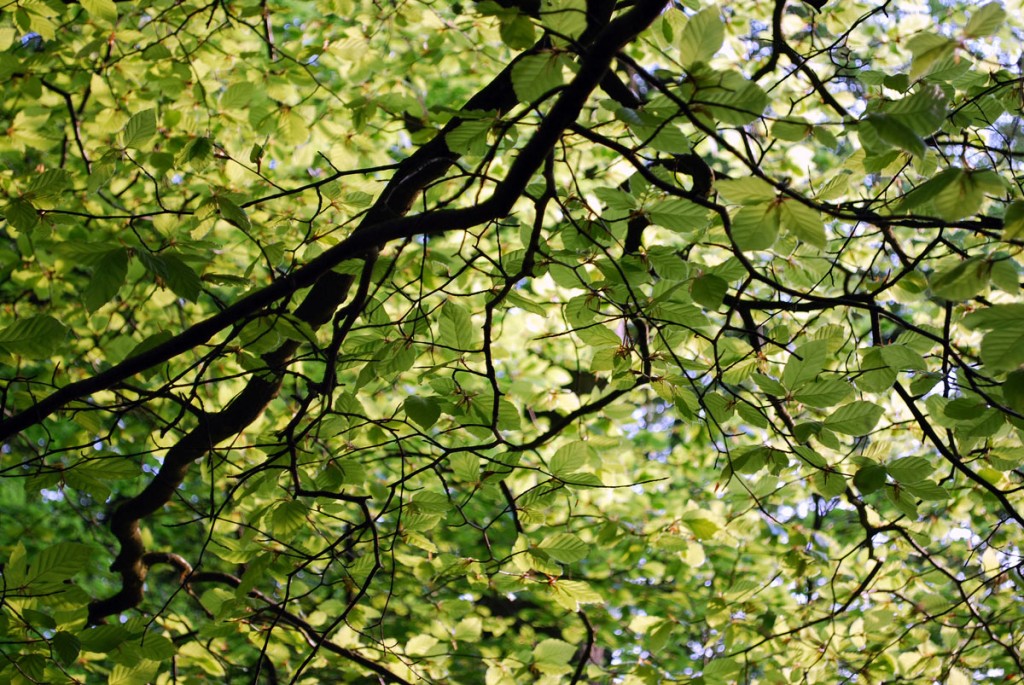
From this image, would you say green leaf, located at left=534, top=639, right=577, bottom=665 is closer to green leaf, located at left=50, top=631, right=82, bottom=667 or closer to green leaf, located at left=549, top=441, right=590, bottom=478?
green leaf, located at left=549, top=441, right=590, bottom=478

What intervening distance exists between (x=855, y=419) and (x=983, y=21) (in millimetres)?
831

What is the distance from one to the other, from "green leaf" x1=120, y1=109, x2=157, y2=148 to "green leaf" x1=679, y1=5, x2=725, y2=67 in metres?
1.39

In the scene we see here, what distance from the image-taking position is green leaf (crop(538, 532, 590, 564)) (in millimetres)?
2115

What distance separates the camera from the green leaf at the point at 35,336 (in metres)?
1.65

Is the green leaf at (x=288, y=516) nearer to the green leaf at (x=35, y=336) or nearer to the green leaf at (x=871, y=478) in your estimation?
the green leaf at (x=35, y=336)

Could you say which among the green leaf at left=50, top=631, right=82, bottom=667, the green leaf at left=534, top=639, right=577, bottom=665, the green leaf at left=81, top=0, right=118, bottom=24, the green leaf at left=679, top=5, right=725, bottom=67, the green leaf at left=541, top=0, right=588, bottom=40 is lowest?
the green leaf at left=50, top=631, right=82, bottom=667

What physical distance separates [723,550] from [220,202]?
15.1 ft

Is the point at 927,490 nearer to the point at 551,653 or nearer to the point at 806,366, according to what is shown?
the point at 806,366

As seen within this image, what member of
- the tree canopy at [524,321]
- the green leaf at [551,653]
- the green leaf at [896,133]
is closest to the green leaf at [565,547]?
the tree canopy at [524,321]

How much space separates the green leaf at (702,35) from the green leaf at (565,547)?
4.13ft

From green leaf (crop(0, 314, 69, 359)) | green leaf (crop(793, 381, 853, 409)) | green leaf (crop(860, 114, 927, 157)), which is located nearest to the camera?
green leaf (crop(860, 114, 927, 157))

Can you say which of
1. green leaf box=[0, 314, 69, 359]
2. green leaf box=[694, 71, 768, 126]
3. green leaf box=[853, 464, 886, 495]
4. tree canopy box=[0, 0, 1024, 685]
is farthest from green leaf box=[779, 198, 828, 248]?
green leaf box=[0, 314, 69, 359]

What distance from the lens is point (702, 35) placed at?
1.29 m

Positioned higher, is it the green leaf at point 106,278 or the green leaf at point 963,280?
the green leaf at point 106,278
